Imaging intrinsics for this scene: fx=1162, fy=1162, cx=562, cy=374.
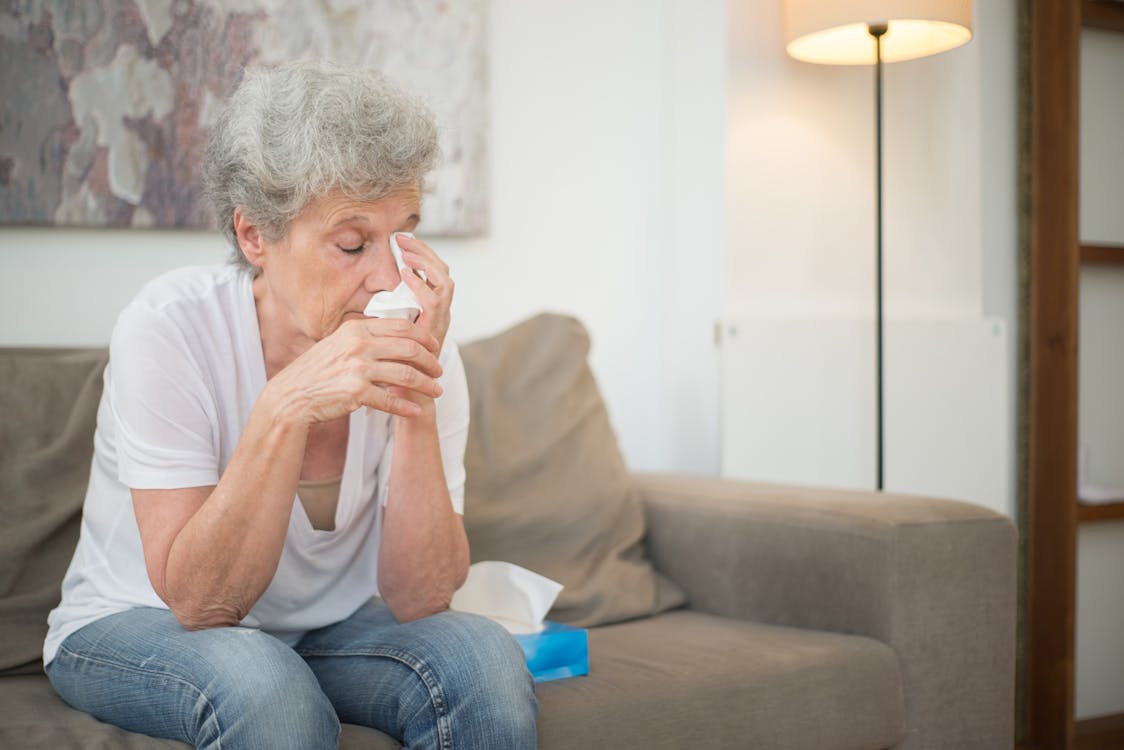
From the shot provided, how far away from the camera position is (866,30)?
7.77 ft

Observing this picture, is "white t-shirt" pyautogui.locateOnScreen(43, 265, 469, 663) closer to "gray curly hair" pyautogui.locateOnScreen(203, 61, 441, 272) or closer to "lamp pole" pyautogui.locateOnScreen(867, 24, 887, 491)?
"gray curly hair" pyautogui.locateOnScreen(203, 61, 441, 272)

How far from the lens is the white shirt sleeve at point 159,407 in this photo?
126 centimetres

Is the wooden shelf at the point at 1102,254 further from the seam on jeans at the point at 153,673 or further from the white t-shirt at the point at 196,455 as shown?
the seam on jeans at the point at 153,673

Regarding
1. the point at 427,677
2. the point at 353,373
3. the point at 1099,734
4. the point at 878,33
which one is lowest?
the point at 1099,734

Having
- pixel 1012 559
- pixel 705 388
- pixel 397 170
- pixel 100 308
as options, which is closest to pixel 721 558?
pixel 1012 559

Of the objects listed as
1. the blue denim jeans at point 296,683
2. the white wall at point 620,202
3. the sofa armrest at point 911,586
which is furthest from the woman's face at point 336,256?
the white wall at point 620,202

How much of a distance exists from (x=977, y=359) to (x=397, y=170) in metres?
1.70

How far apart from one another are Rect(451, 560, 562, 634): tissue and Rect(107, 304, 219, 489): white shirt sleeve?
0.41 m

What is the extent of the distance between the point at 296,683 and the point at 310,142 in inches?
22.9

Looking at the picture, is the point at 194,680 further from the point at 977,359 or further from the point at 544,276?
the point at 977,359

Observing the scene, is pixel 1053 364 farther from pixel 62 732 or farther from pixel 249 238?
pixel 62 732

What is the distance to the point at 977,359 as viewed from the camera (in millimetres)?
2590

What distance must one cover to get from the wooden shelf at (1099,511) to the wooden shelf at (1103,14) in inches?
42.5

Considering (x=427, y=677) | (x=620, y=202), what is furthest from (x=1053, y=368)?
(x=427, y=677)
